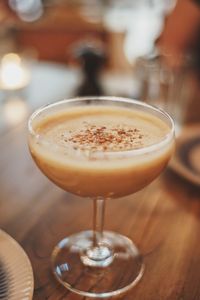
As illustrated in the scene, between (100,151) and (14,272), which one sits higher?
(100,151)

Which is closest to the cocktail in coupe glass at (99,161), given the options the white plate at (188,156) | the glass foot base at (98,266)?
the glass foot base at (98,266)

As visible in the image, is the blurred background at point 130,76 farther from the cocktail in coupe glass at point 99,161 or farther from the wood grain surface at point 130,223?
the cocktail in coupe glass at point 99,161

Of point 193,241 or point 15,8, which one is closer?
point 193,241

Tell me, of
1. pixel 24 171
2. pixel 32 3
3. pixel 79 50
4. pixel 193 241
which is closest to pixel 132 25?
pixel 32 3

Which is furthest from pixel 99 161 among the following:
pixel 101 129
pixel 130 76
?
pixel 130 76

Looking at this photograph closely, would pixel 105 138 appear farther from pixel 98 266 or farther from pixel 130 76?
pixel 130 76

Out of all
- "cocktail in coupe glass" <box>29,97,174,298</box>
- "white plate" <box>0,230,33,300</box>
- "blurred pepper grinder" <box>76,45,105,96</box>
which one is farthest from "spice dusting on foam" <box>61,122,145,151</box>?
"blurred pepper grinder" <box>76,45,105,96</box>

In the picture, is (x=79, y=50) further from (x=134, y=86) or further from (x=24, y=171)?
(x=24, y=171)
